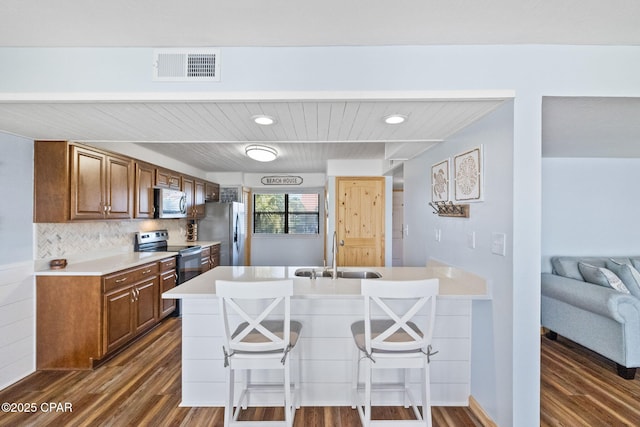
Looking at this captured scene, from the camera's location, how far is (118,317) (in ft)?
9.12

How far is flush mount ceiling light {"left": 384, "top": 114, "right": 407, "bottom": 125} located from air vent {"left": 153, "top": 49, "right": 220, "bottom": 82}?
1.09m

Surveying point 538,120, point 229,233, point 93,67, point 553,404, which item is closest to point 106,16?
point 93,67

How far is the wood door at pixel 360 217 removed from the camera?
4.78 meters

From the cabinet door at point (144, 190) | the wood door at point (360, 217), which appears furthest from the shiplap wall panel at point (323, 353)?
the wood door at point (360, 217)

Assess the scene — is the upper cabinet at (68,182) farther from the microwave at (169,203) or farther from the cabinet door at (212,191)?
the cabinet door at (212,191)

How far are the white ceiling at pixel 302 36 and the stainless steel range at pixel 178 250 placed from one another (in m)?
1.89

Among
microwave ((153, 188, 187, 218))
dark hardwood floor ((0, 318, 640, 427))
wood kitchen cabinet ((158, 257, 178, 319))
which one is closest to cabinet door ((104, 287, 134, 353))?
dark hardwood floor ((0, 318, 640, 427))

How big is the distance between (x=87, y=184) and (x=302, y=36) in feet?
8.37

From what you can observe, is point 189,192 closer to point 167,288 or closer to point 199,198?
point 199,198

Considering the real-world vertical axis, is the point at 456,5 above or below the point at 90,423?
above

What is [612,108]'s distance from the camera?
6.16 ft

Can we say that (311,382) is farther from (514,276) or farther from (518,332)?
(514,276)

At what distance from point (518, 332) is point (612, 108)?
1.61 metres

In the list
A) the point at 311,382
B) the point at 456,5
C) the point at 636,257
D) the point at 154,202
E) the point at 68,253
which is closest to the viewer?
the point at 456,5
